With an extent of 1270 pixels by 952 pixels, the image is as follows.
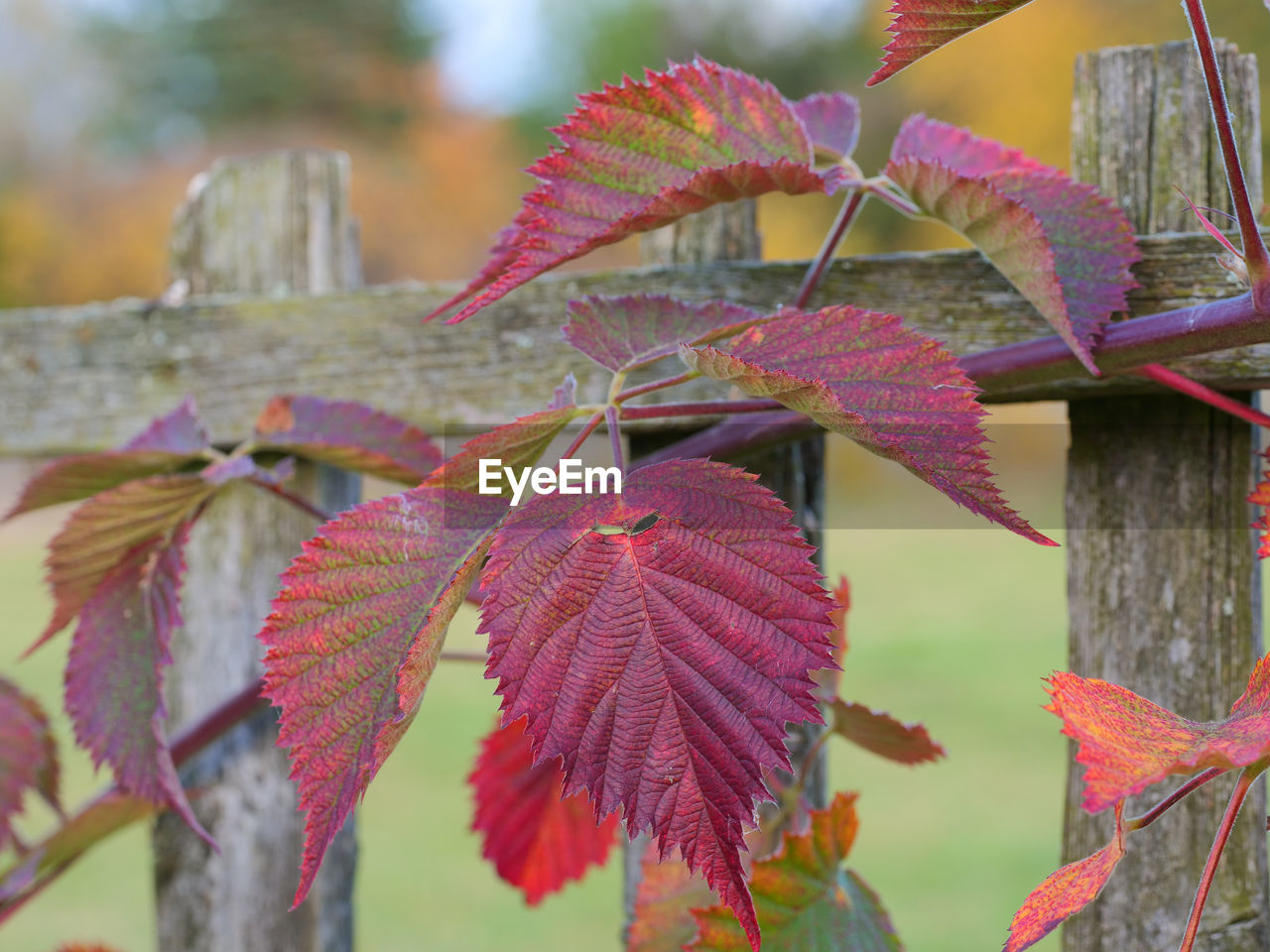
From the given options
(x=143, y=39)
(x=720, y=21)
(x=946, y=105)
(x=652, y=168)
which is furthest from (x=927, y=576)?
(x=143, y=39)

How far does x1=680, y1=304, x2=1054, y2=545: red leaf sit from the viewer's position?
27cm

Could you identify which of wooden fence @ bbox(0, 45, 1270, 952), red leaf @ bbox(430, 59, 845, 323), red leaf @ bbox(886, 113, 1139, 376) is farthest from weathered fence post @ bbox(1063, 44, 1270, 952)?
red leaf @ bbox(430, 59, 845, 323)

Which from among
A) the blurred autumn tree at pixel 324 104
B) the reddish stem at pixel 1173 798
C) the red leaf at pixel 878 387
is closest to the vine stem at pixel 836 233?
the red leaf at pixel 878 387

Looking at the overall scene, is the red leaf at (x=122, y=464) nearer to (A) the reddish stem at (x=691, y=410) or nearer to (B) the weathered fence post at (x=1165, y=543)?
(A) the reddish stem at (x=691, y=410)

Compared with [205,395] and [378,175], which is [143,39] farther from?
[205,395]

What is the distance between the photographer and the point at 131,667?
0.44 m

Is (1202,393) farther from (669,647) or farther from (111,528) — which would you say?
(111,528)

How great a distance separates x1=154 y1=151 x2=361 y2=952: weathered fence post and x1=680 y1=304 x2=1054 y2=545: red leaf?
1.71 ft

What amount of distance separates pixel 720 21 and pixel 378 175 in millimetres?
5363

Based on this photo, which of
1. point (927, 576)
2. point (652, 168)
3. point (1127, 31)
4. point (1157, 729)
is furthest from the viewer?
point (1127, 31)

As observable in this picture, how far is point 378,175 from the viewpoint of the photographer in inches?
594

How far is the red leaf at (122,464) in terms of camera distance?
1.70 feet

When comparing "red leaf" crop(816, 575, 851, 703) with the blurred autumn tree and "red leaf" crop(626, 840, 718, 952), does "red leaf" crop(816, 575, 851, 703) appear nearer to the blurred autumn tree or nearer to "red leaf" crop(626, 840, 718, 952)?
"red leaf" crop(626, 840, 718, 952)

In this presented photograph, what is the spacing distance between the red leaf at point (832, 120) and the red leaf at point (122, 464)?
0.31 m
